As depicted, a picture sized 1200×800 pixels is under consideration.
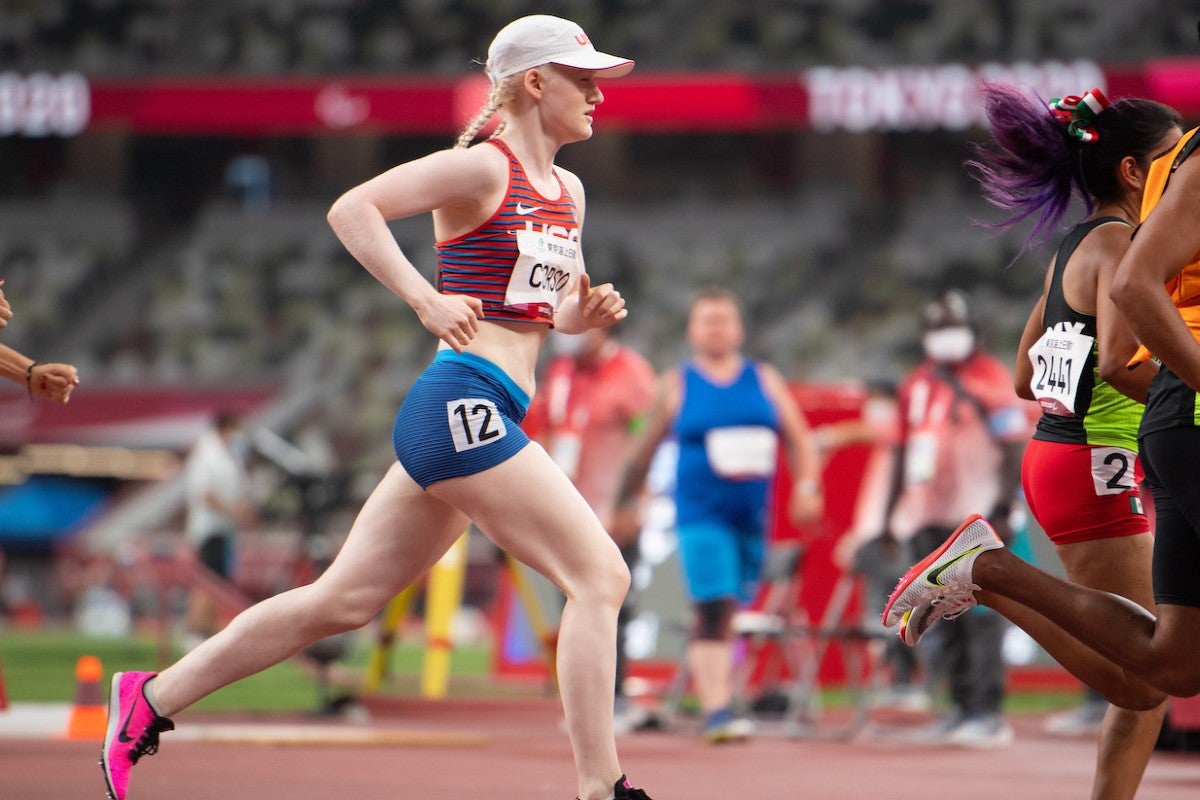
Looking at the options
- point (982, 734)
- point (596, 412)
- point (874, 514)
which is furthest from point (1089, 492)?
point (874, 514)

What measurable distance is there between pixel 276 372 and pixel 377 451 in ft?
9.23

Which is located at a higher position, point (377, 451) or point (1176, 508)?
point (377, 451)

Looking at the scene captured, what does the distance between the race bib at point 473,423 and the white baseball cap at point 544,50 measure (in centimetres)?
98

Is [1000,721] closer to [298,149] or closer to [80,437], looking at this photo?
[80,437]

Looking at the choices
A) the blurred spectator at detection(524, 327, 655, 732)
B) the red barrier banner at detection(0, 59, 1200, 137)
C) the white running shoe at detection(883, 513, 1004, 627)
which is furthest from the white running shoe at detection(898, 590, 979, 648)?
the red barrier banner at detection(0, 59, 1200, 137)

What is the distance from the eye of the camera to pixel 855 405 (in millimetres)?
11891

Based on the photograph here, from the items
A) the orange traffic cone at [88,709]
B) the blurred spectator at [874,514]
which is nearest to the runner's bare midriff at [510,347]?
the orange traffic cone at [88,709]

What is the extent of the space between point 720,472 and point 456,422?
14.6 feet

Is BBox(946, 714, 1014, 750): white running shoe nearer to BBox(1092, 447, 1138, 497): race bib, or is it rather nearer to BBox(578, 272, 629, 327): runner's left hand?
BBox(1092, 447, 1138, 497): race bib

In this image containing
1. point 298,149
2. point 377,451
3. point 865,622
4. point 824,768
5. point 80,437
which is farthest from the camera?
point 298,149

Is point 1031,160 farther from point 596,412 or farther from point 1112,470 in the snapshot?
point 596,412

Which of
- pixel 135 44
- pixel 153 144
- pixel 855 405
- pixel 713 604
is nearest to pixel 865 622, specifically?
pixel 855 405

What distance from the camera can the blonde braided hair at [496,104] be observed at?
472 cm

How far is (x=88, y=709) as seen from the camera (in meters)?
8.19
